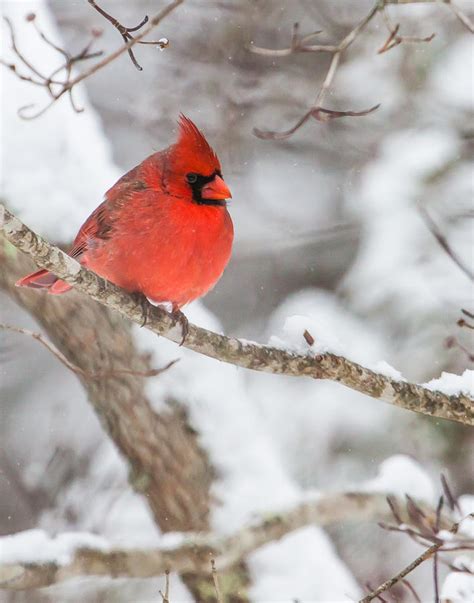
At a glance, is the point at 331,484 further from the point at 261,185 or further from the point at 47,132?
the point at 47,132

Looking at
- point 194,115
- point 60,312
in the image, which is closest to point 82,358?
point 60,312

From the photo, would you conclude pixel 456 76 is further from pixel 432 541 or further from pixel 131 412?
pixel 432 541

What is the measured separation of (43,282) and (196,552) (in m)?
1.30

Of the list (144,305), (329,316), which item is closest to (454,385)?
(144,305)

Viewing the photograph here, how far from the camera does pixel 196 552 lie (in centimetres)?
429

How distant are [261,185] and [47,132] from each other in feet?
8.36

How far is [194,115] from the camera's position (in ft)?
23.5

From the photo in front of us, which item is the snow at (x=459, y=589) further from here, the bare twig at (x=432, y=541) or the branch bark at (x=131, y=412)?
the branch bark at (x=131, y=412)

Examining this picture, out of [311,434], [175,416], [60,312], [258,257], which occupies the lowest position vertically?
[175,416]

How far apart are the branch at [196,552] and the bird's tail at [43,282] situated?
3.37ft

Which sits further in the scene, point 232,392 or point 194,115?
point 194,115

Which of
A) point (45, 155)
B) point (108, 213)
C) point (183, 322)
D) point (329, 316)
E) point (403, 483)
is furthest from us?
point (329, 316)

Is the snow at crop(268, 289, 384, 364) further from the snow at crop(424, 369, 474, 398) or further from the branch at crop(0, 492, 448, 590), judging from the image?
the snow at crop(424, 369, 474, 398)

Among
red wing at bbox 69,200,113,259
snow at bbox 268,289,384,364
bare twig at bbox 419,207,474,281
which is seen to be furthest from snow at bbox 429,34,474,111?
red wing at bbox 69,200,113,259
